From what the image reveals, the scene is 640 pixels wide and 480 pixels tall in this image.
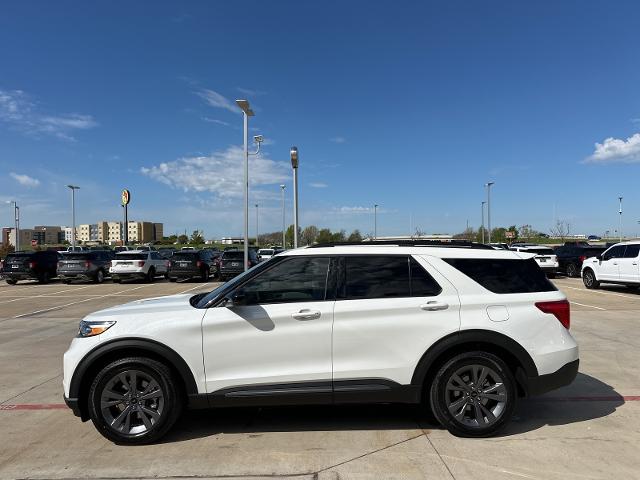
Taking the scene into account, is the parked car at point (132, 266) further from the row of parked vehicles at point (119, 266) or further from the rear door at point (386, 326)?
the rear door at point (386, 326)

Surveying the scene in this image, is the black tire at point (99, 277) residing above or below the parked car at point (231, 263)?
below

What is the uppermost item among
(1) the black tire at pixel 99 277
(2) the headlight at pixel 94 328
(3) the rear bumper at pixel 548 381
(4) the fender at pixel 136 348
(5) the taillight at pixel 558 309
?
→ (5) the taillight at pixel 558 309

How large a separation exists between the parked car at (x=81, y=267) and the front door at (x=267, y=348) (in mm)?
21821

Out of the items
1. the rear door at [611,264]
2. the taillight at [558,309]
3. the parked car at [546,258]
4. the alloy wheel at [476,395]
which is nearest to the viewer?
the alloy wheel at [476,395]

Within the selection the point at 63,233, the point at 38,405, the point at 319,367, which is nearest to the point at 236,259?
the point at 38,405

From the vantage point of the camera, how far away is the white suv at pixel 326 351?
13.8ft

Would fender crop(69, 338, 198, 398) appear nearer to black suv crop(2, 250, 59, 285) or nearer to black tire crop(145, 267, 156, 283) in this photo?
black tire crop(145, 267, 156, 283)

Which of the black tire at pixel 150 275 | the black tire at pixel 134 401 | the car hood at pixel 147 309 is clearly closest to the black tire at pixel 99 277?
the black tire at pixel 150 275

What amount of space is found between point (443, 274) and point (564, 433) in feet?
5.92

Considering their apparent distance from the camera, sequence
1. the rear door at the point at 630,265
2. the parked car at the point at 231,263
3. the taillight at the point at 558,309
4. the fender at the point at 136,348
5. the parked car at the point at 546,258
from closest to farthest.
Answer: the fender at the point at 136,348, the taillight at the point at 558,309, the rear door at the point at 630,265, the parked car at the point at 231,263, the parked car at the point at 546,258

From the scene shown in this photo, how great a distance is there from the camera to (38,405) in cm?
531

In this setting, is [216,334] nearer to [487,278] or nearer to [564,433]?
[487,278]

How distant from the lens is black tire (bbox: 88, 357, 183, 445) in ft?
13.8

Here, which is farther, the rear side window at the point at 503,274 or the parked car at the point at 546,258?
the parked car at the point at 546,258
